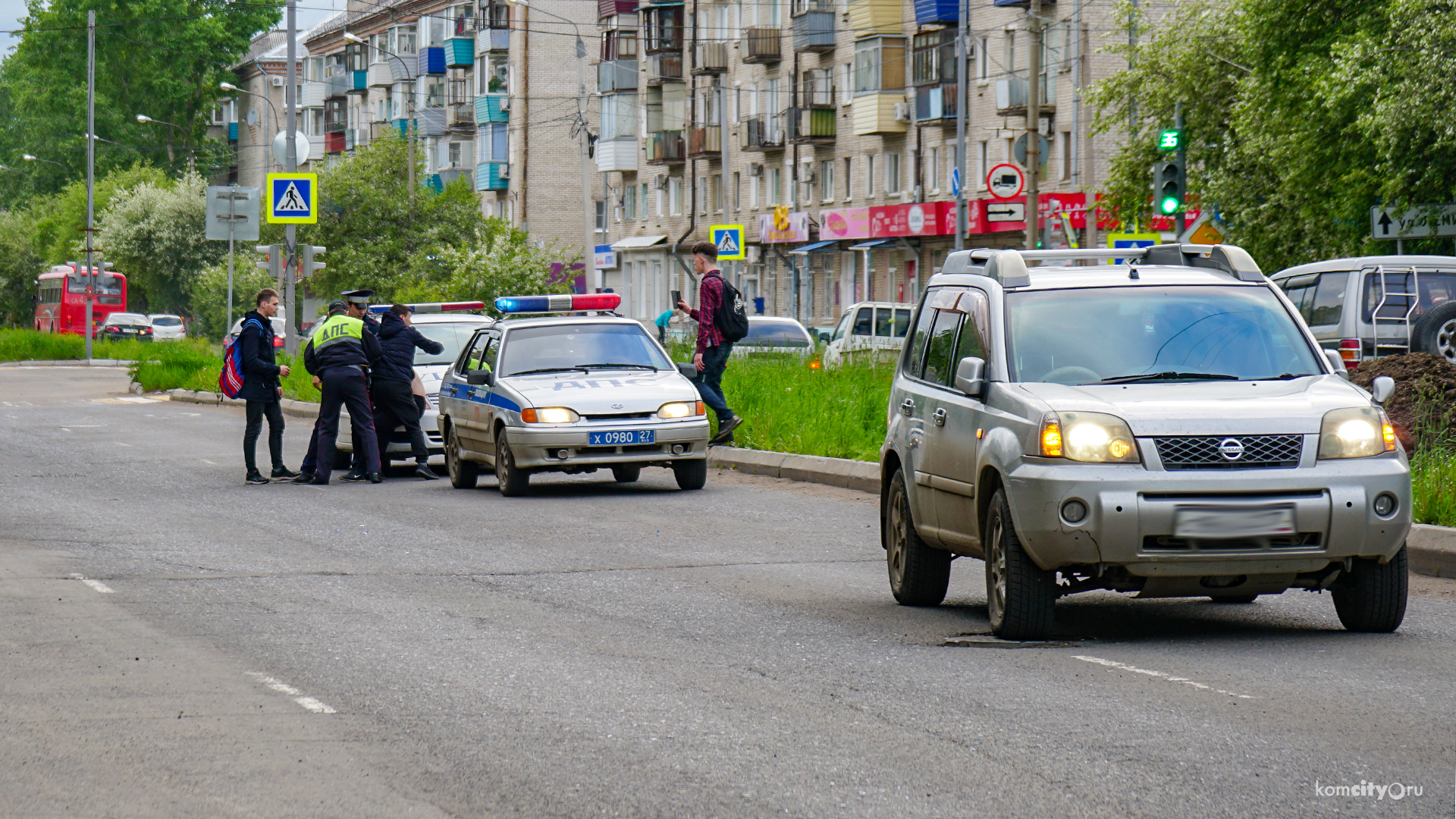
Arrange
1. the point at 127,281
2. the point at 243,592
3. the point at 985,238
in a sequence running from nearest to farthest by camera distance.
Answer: the point at 243,592 → the point at 985,238 → the point at 127,281

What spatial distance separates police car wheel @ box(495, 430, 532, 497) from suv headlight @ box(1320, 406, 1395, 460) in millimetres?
9789

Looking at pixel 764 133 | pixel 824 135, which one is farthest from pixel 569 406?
pixel 764 133

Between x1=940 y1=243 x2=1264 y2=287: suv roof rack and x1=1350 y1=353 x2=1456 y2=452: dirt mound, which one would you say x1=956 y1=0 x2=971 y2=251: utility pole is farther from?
x1=940 y1=243 x2=1264 y2=287: suv roof rack

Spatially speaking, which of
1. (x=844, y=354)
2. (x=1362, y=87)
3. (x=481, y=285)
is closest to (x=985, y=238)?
(x=481, y=285)

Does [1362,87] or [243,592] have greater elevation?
[1362,87]

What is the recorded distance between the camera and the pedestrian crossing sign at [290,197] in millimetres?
33125

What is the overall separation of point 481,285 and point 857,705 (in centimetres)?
3642

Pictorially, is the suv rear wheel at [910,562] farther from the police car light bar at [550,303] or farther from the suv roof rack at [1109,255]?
the police car light bar at [550,303]

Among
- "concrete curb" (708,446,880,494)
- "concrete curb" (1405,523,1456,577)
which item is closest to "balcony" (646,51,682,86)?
"concrete curb" (708,446,880,494)

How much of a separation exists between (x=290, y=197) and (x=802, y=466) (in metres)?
16.5

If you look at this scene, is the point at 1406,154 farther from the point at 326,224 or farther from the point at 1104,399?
the point at 326,224

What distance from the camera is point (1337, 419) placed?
27.8 feet

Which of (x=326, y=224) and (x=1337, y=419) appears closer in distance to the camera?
(x=1337, y=419)

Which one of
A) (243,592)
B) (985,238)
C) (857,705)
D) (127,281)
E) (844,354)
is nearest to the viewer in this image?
(857,705)
